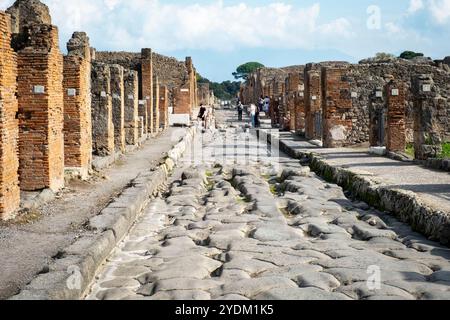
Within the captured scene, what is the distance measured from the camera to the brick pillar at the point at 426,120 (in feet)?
45.4

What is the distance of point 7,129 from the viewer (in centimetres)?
Result: 827

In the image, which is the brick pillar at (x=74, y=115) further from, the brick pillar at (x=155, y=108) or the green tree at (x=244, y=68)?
the green tree at (x=244, y=68)

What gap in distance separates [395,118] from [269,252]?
1048 cm

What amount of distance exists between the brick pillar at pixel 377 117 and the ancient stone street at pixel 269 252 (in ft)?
22.7

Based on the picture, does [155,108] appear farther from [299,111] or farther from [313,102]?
[313,102]

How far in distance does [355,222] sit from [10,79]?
4770 mm

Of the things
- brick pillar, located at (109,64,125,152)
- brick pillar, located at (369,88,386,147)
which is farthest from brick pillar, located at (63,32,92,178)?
brick pillar, located at (369,88,386,147)

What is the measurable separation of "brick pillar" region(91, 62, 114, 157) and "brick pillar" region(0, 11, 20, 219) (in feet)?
22.1

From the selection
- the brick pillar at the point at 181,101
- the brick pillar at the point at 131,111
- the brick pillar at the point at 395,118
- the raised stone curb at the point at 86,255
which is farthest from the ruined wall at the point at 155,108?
the raised stone curb at the point at 86,255

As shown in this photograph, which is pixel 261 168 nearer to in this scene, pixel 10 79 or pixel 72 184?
pixel 72 184

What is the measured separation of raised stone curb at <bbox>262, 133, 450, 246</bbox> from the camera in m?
7.11

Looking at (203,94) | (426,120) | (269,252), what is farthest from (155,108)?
(203,94)

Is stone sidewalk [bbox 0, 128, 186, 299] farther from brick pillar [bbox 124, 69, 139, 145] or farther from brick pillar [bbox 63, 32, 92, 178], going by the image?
brick pillar [bbox 124, 69, 139, 145]

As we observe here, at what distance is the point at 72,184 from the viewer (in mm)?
11430
